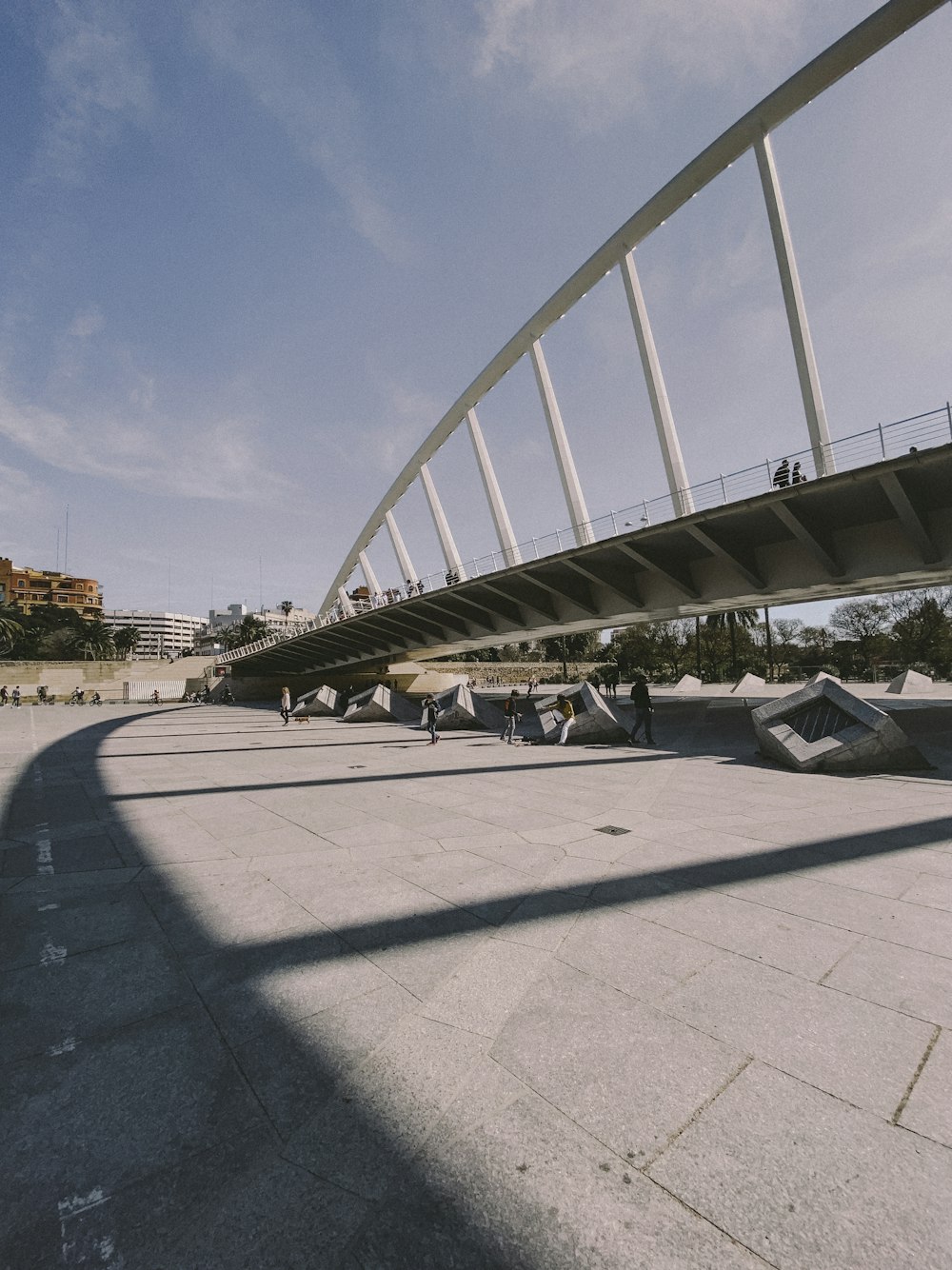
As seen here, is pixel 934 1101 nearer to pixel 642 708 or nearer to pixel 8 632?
pixel 642 708

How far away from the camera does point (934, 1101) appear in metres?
2.46

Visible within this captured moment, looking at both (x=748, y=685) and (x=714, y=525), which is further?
(x=748, y=685)

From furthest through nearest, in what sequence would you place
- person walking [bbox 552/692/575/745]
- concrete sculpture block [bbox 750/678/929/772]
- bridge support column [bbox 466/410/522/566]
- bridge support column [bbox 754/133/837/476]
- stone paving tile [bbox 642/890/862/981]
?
bridge support column [bbox 466/410/522/566] → bridge support column [bbox 754/133/837/476] → person walking [bbox 552/692/575/745] → concrete sculpture block [bbox 750/678/929/772] → stone paving tile [bbox 642/890/862/981]

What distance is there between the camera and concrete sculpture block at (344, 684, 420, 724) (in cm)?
2681

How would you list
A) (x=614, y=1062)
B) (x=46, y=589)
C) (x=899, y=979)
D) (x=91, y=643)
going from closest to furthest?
1. (x=614, y=1062)
2. (x=899, y=979)
3. (x=91, y=643)
4. (x=46, y=589)

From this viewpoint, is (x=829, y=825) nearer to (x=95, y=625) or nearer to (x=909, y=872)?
(x=909, y=872)

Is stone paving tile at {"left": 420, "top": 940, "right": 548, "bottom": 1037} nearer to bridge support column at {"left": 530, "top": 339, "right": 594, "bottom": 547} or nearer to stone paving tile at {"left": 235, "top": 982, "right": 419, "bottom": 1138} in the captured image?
stone paving tile at {"left": 235, "top": 982, "right": 419, "bottom": 1138}

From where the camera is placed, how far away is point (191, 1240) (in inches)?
73.3

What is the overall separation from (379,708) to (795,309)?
22328 mm

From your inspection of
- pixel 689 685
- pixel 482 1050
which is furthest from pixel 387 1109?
pixel 689 685

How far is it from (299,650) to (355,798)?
139ft

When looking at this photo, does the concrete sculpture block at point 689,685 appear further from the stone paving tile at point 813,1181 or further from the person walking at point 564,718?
the stone paving tile at point 813,1181

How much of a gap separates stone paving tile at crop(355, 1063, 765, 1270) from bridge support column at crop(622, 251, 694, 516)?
2028 cm

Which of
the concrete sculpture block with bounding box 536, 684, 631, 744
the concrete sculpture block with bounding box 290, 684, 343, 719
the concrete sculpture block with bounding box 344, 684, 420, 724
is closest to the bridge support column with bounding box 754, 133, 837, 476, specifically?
the concrete sculpture block with bounding box 536, 684, 631, 744
